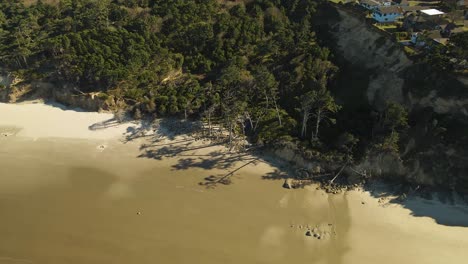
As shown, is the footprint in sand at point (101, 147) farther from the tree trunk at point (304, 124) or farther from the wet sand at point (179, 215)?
the tree trunk at point (304, 124)

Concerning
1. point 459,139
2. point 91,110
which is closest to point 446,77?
point 459,139

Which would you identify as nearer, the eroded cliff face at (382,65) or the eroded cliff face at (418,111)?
the eroded cliff face at (418,111)

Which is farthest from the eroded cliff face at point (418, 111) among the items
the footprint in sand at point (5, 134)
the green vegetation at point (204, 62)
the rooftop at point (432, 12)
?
the footprint in sand at point (5, 134)

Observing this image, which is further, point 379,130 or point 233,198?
point 379,130

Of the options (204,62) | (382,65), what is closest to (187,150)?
(204,62)

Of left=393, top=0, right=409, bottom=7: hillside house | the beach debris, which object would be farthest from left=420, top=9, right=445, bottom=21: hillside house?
the beach debris

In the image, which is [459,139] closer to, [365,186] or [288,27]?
[365,186]

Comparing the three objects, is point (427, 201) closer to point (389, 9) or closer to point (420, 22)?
point (420, 22)
